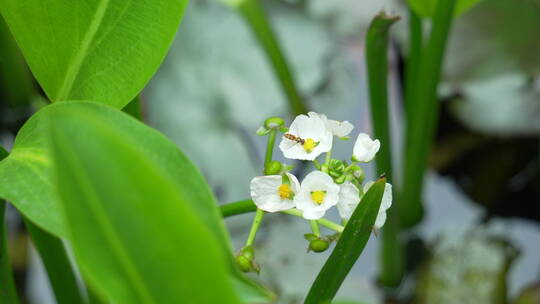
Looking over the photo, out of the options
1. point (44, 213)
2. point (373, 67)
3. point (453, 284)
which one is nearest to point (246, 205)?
point (44, 213)

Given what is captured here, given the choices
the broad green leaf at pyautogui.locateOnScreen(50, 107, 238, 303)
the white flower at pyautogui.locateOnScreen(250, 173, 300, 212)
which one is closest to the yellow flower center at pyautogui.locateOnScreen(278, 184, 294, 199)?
the white flower at pyautogui.locateOnScreen(250, 173, 300, 212)

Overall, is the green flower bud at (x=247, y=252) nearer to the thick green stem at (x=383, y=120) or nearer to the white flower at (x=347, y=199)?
the white flower at (x=347, y=199)

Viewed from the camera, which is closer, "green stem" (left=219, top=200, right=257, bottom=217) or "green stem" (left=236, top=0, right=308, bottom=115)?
"green stem" (left=219, top=200, right=257, bottom=217)

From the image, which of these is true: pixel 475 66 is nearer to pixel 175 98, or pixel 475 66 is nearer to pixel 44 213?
pixel 175 98

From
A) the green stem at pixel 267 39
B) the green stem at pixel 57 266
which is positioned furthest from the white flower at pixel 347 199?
the green stem at pixel 267 39

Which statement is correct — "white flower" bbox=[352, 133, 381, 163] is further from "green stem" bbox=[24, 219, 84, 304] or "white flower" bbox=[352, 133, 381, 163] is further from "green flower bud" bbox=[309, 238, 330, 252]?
"green stem" bbox=[24, 219, 84, 304]
